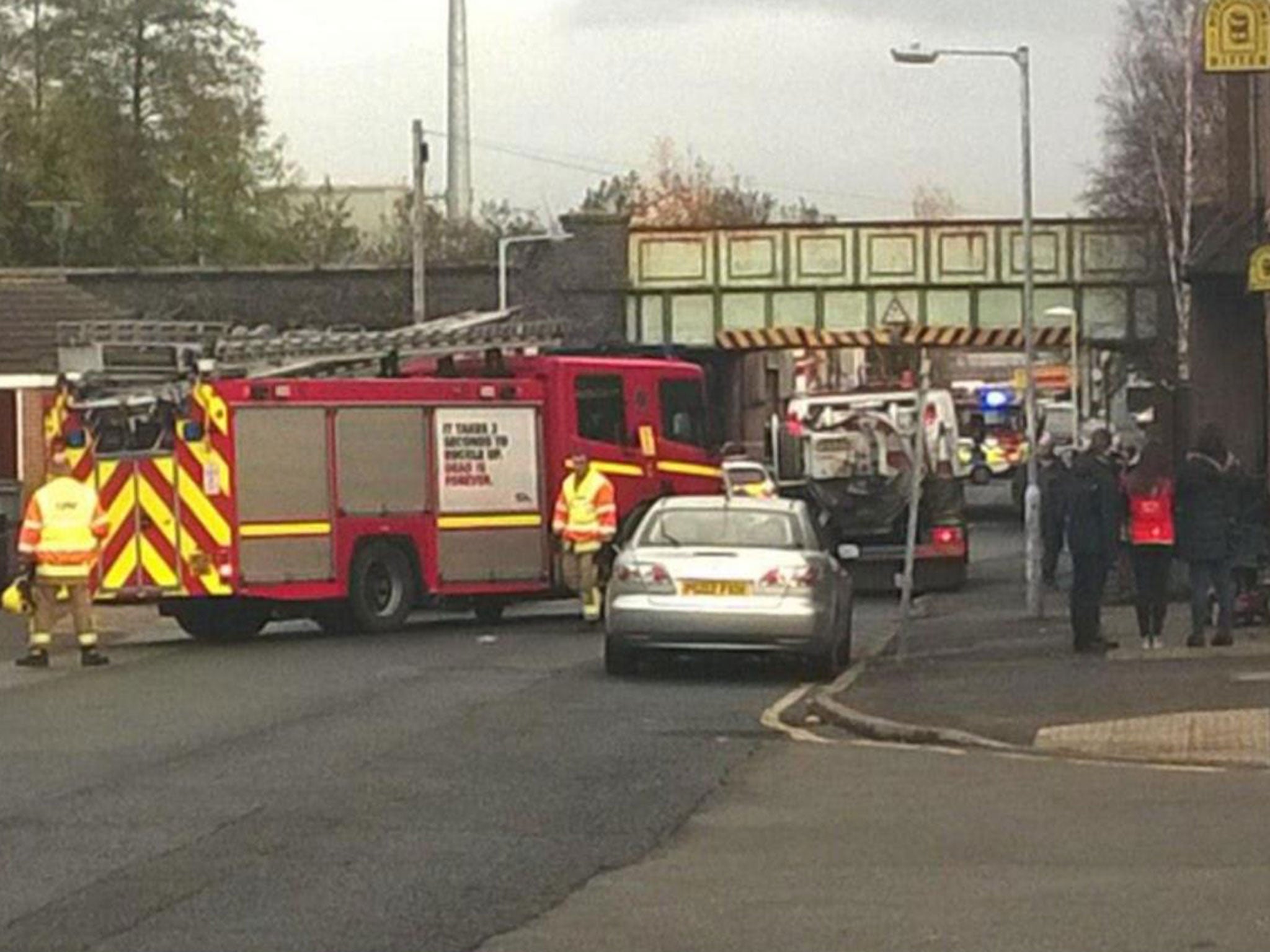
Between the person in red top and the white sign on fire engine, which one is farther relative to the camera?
the white sign on fire engine

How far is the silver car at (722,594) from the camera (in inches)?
792

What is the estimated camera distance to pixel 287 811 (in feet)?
42.5

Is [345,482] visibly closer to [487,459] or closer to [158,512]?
[158,512]

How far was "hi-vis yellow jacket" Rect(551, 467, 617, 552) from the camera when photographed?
87.1ft

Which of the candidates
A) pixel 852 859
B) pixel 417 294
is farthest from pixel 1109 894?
pixel 417 294

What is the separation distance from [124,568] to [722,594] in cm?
747

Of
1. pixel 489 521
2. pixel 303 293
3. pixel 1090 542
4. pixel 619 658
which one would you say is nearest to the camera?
pixel 619 658

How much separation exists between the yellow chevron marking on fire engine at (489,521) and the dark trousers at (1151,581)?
738 cm

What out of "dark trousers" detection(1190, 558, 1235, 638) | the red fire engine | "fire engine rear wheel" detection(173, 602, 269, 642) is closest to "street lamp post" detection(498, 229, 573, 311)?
the red fire engine

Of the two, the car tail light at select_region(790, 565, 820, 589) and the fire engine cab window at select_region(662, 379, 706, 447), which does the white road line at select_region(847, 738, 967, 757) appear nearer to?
the car tail light at select_region(790, 565, 820, 589)

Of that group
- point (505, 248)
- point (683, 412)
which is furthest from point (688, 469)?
point (505, 248)

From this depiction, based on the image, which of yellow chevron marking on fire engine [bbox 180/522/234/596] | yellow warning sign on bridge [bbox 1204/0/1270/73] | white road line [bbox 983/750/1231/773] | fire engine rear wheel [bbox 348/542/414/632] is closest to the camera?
white road line [bbox 983/750/1231/773]

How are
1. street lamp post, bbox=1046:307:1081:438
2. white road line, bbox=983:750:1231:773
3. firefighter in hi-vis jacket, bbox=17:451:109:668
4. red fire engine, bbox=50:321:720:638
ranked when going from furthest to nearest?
street lamp post, bbox=1046:307:1081:438
red fire engine, bbox=50:321:720:638
firefighter in hi-vis jacket, bbox=17:451:109:668
white road line, bbox=983:750:1231:773

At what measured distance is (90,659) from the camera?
22.7m
